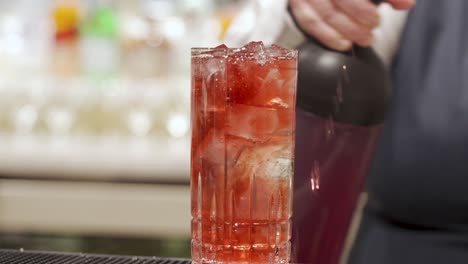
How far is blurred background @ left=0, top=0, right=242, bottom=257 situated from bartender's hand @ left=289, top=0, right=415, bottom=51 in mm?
1966

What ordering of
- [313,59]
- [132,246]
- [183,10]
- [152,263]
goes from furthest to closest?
1. [183,10]
2. [132,246]
3. [313,59]
4. [152,263]

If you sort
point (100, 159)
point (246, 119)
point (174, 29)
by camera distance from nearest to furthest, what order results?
point (246, 119)
point (100, 159)
point (174, 29)

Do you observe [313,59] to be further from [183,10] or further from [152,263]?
[183,10]

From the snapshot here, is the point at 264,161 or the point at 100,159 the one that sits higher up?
the point at 264,161

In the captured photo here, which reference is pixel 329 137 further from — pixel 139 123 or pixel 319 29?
pixel 139 123

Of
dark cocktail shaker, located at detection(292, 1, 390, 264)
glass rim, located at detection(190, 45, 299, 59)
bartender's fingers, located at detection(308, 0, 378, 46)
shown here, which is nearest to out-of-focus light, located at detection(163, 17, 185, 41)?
dark cocktail shaker, located at detection(292, 1, 390, 264)

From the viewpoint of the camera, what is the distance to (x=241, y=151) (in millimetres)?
1019

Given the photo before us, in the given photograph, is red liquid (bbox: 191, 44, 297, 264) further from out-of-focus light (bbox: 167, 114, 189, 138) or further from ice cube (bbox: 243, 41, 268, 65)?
out-of-focus light (bbox: 167, 114, 189, 138)

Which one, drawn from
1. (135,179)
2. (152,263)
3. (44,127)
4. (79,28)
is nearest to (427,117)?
(152,263)

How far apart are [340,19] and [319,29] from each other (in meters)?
0.04

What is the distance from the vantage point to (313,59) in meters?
1.32

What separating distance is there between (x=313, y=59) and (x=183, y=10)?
2522 mm

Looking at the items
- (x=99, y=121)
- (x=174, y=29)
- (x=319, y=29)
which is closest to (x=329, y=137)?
(x=319, y=29)

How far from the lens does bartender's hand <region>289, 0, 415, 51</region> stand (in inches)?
50.0
